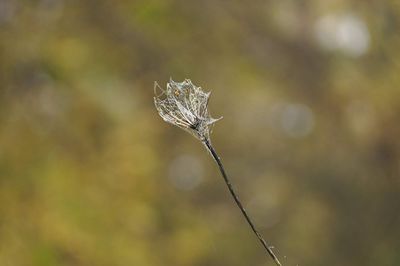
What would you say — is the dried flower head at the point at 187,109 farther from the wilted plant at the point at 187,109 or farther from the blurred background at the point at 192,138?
the blurred background at the point at 192,138

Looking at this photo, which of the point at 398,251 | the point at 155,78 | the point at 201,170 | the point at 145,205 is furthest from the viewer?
the point at 201,170

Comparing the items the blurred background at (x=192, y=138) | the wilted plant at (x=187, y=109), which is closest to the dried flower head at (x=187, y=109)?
the wilted plant at (x=187, y=109)

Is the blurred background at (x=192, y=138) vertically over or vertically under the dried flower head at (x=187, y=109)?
over

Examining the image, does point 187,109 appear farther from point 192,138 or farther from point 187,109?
point 192,138

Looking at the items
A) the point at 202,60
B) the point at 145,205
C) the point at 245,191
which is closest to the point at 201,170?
the point at 245,191

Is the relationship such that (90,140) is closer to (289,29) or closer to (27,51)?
(27,51)

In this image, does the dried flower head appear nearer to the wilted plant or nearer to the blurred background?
the wilted plant
